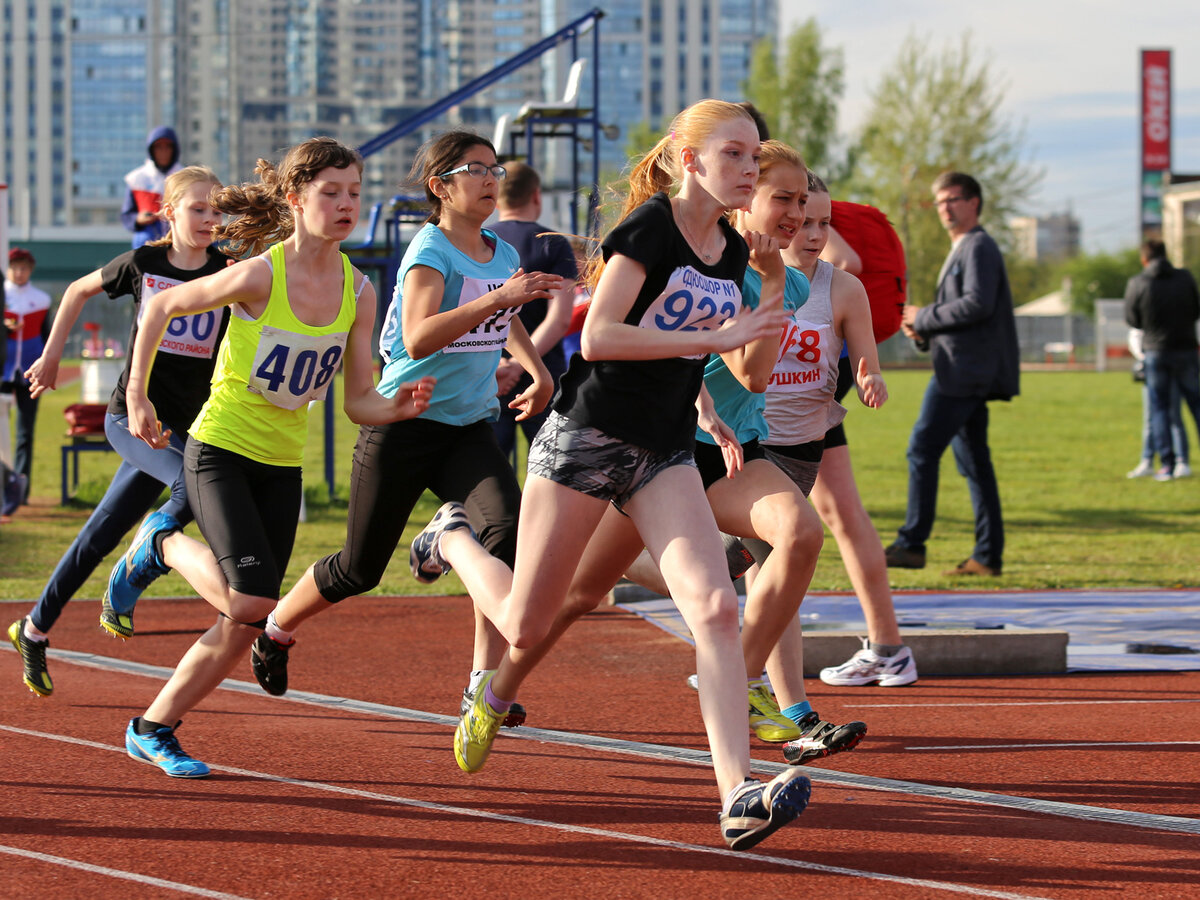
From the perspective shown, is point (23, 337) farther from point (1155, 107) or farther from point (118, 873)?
point (1155, 107)

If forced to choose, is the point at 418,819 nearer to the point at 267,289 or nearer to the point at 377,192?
the point at 267,289

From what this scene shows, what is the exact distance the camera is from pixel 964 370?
9.13 meters

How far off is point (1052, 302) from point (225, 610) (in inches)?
4252

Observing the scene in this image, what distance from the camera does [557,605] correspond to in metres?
4.23

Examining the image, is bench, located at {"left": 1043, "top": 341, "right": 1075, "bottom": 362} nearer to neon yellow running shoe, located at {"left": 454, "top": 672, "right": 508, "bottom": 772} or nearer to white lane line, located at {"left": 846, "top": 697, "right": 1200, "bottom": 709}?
white lane line, located at {"left": 846, "top": 697, "right": 1200, "bottom": 709}

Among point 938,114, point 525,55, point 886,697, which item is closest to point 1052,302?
point 938,114

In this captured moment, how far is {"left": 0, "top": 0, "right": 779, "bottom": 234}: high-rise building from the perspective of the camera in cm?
15225

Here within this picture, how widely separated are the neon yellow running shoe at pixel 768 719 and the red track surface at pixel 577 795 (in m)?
0.07

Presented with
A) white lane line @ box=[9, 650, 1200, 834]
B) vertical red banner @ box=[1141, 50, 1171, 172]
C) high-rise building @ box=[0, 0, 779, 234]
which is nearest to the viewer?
white lane line @ box=[9, 650, 1200, 834]

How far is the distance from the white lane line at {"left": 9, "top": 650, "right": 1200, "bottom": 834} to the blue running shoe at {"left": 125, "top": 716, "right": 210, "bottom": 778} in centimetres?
109

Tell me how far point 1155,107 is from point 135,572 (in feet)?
300

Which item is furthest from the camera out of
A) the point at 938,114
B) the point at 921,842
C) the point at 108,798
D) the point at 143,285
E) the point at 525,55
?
Result: the point at 938,114

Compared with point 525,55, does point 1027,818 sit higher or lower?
lower

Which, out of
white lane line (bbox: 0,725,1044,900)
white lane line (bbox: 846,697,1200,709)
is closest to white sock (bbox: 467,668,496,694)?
white lane line (bbox: 0,725,1044,900)
